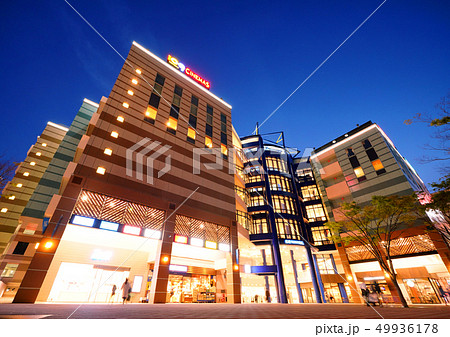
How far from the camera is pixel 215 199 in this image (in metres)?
22.8

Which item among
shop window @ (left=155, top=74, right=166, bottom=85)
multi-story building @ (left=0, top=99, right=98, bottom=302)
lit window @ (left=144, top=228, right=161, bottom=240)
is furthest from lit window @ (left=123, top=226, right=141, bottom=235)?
shop window @ (left=155, top=74, right=166, bottom=85)

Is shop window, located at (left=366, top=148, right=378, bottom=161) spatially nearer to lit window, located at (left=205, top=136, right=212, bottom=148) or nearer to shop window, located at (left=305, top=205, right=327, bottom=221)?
shop window, located at (left=305, top=205, right=327, bottom=221)

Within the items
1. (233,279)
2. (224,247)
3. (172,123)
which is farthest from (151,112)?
(233,279)

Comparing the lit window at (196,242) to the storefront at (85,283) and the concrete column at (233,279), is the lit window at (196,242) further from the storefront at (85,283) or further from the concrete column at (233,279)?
the storefront at (85,283)

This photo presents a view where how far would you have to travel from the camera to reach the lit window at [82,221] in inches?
538

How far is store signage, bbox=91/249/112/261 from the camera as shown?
1921cm

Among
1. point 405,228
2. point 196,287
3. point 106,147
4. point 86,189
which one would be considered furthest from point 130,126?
point 405,228

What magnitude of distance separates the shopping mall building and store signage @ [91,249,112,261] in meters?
0.09

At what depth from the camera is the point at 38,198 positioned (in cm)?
2962

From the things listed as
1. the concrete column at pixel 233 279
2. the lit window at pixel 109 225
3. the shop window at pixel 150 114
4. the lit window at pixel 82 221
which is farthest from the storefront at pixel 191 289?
the shop window at pixel 150 114

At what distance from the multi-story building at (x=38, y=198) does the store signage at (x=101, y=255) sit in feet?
15.2

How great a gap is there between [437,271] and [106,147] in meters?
36.6

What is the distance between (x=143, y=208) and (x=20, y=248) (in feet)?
69.3

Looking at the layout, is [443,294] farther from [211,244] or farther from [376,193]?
[211,244]
